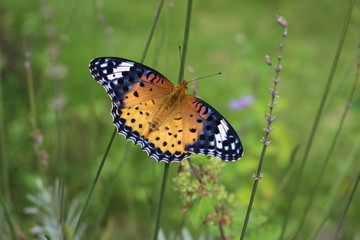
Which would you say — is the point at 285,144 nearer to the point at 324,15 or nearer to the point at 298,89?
the point at 298,89

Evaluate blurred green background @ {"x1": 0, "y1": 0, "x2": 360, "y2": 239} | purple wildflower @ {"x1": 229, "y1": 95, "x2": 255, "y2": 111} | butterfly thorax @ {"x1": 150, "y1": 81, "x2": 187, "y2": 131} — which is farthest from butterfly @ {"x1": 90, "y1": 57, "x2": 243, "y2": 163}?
purple wildflower @ {"x1": 229, "y1": 95, "x2": 255, "y2": 111}

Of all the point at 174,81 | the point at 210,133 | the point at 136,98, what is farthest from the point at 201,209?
the point at 174,81

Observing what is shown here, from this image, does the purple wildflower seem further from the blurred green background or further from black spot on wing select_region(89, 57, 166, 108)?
black spot on wing select_region(89, 57, 166, 108)

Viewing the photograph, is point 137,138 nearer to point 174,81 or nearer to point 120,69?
point 120,69

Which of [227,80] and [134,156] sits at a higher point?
[227,80]

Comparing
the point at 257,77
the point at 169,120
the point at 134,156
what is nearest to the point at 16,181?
the point at 134,156

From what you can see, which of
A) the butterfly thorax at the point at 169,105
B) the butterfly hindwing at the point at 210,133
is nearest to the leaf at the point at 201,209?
the butterfly hindwing at the point at 210,133
